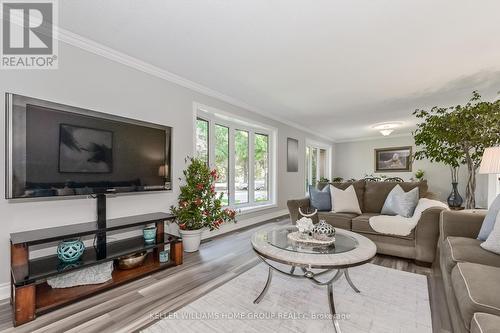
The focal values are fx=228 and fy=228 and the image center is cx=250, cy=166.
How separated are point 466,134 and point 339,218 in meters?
Result: 1.72

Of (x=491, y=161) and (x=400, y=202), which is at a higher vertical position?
(x=491, y=161)

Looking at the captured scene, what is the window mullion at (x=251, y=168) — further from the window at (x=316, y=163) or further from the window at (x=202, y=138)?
the window at (x=316, y=163)

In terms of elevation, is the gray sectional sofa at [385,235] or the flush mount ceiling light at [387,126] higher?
the flush mount ceiling light at [387,126]

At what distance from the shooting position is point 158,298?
195 centimetres

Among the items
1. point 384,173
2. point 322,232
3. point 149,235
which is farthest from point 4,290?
point 384,173

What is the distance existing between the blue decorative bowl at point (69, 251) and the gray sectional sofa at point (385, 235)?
8.84 feet

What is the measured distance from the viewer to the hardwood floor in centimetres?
160

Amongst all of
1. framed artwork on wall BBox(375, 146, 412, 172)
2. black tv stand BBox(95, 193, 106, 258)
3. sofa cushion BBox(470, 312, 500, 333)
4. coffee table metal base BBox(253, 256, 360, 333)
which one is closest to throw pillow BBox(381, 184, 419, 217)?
coffee table metal base BBox(253, 256, 360, 333)

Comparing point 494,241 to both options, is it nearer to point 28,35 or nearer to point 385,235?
point 385,235

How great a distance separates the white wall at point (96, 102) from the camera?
6.33ft

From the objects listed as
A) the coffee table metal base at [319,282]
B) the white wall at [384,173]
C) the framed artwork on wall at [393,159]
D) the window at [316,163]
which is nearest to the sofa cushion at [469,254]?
the coffee table metal base at [319,282]

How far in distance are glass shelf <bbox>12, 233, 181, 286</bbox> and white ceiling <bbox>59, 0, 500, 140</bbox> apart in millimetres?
2083

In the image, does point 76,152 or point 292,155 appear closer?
point 76,152

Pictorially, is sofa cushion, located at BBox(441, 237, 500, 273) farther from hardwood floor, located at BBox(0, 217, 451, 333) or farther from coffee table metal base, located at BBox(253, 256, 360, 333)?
coffee table metal base, located at BBox(253, 256, 360, 333)
